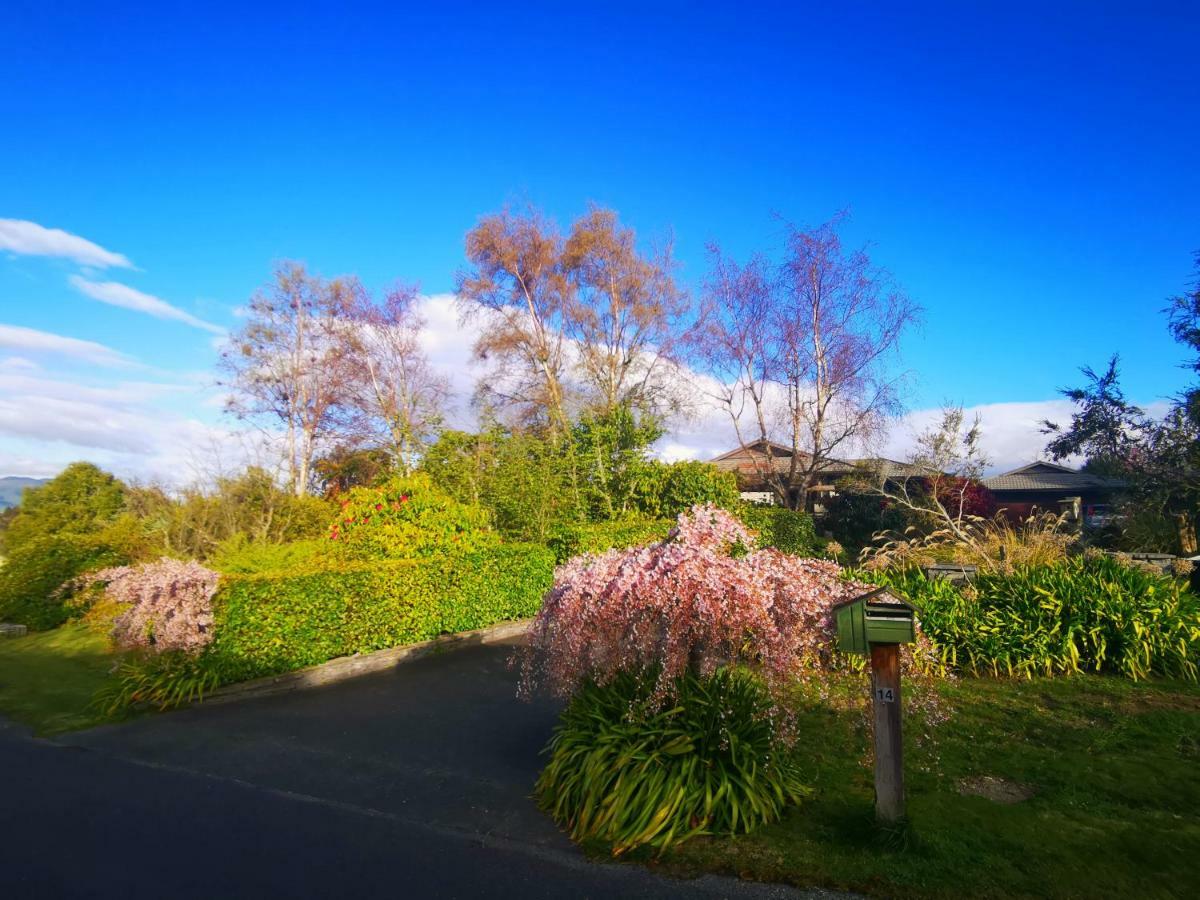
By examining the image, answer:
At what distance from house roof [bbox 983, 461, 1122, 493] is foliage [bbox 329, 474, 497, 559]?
94.2 ft

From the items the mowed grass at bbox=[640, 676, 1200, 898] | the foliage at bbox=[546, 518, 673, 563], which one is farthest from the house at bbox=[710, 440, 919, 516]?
the mowed grass at bbox=[640, 676, 1200, 898]

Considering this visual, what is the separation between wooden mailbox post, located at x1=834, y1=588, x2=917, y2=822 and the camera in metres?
3.95

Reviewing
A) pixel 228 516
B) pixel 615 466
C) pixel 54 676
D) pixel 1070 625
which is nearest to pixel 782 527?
pixel 615 466

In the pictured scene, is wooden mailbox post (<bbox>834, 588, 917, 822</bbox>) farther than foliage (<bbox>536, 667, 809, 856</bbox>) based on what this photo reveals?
No

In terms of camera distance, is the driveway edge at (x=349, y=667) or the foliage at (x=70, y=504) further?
the foliage at (x=70, y=504)

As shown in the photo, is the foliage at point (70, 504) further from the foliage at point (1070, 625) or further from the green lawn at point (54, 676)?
the foliage at point (1070, 625)

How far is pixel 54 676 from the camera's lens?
9.23 m

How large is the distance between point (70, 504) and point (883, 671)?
19.2 m

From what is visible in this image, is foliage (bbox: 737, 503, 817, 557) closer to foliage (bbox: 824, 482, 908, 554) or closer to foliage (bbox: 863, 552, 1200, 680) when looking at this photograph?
foliage (bbox: 824, 482, 908, 554)

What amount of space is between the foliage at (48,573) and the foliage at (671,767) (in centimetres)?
1172

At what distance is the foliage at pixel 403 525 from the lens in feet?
36.1

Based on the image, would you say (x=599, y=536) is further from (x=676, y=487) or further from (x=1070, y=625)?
(x=1070, y=625)

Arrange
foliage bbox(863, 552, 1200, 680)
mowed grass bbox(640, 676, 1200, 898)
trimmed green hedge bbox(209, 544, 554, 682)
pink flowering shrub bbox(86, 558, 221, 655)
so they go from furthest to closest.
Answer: trimmed green hedge bbox(209, 544, 554, 682)
pink flowering shrub bbox(86, 558, 221, 655)
foliage bbox(863, 552, 1200, 680)
mowed grass bbox(640, 676, 1200, 898)

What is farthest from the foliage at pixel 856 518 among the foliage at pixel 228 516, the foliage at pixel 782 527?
the foliage at pixel 228 516
